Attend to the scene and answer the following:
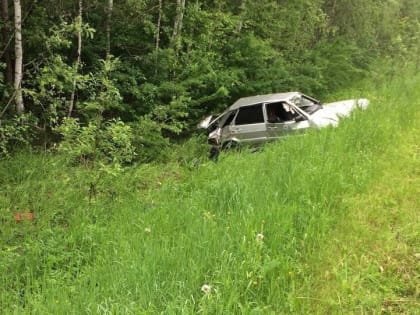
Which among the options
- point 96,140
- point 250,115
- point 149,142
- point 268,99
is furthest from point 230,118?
point 96,140

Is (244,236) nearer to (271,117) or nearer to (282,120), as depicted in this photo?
(282,120)

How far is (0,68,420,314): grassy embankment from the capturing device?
305 centimetres

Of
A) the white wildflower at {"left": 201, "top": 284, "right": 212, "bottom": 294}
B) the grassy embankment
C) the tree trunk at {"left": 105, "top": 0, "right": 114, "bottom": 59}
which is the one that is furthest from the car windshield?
the white wildflower at {"left": 201, "top": 284, "right": 212, "bottom": 294}

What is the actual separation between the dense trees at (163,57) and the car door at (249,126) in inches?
55.6

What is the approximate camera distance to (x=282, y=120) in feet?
32.4

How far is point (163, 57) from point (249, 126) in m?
3.82

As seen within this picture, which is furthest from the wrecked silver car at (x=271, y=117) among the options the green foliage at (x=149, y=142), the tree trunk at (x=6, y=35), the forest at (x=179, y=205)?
the tree trunk at (x=6, y=35)

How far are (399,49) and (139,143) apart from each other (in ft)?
44.2

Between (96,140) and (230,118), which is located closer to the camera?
(96,140)

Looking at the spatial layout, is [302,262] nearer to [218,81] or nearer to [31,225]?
[31,225]

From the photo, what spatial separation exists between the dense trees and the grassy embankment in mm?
Result: 2216

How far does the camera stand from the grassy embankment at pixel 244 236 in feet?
10.0

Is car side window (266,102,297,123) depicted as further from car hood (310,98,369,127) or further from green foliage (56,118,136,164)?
green foliage (56,118,136,164)

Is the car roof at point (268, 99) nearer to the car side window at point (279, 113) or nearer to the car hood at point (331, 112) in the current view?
the car side window at point (279, 113)
